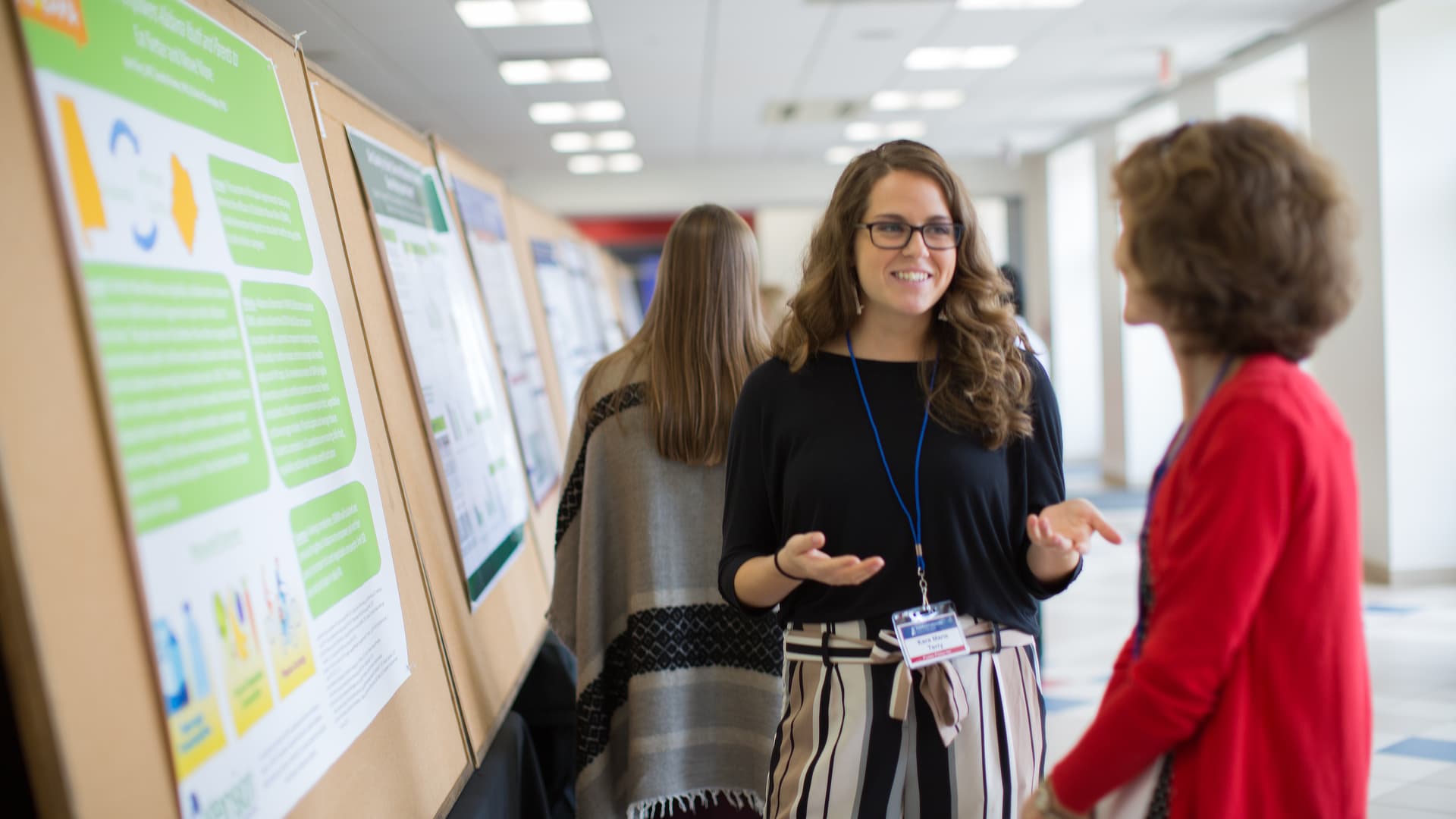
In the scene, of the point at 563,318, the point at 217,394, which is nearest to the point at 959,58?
the point at 563,318

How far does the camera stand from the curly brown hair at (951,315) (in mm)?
1453

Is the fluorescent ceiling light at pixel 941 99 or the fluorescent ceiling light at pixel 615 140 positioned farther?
the fluorescent ceiling light at pixel 615 140

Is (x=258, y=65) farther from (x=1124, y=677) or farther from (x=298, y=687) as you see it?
(x=1124, y=677)

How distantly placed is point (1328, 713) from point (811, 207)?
511 inches

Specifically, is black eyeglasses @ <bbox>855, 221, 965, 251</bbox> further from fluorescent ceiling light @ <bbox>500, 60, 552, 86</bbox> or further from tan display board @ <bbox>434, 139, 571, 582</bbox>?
fluorescent ceiling light @ <bbox>500, 60, 552, 86</bbox>

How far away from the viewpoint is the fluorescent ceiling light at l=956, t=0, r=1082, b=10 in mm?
6297

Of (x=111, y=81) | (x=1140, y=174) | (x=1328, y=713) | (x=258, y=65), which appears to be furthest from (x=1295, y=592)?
(x=258, y=65)

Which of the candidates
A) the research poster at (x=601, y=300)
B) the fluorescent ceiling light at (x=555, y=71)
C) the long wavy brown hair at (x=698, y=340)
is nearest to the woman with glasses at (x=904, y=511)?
the long wavy brown hair at (x=698, y=340)

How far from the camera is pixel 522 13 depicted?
6312 millimetres

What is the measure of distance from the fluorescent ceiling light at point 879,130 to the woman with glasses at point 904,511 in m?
9.15

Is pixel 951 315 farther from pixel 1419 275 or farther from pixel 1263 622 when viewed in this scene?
pixel 1419 275

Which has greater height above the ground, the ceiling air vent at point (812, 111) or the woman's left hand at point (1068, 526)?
the ceiling air vent at point (812, 111)

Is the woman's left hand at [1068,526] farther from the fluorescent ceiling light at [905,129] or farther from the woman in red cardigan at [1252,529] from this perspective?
the fluorescent ceiling light at [905,129]

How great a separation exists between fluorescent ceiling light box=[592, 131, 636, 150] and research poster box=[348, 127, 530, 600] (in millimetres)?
8243
